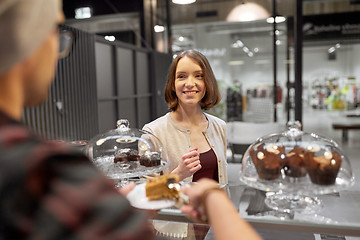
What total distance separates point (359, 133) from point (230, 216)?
999 cm

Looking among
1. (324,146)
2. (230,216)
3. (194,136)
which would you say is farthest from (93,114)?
(230,216)

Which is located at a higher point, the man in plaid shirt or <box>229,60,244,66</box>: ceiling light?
<box>229,60,244,66</box>: ceiling light

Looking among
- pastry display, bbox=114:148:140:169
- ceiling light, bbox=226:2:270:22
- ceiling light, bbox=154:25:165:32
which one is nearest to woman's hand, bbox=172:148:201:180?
pastry display, bbox=114:148:140:169

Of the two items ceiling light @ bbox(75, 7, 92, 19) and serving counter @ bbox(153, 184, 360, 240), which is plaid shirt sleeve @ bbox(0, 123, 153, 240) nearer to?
serving counter @ bbox(153, 184, 360, 240)

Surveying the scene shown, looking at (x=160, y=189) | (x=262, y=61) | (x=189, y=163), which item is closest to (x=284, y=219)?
(x=160, y=189)

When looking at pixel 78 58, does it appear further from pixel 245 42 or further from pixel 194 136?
pixel 245 42

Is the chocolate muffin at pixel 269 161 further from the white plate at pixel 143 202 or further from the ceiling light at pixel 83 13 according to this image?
the ceiling light at pixel 83 13

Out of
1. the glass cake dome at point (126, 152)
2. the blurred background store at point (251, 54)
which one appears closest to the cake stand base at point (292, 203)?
the glass cake dome at point (126, 152)

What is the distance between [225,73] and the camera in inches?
319

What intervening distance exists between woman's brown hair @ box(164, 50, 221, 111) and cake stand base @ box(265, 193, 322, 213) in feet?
3.41

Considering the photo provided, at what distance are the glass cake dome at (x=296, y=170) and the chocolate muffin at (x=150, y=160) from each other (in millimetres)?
507

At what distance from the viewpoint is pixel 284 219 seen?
1.27 meters

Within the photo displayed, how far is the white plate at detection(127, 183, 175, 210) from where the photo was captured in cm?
116

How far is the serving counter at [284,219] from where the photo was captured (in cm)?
124
